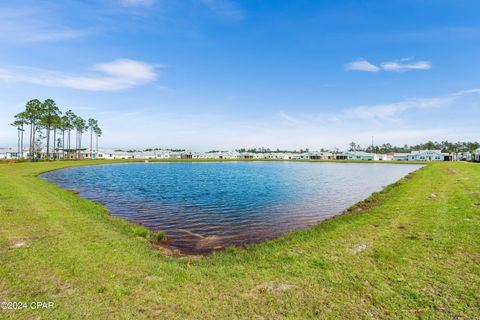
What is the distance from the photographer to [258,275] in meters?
7.24

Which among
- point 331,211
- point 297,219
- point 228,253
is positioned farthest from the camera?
point 331,211

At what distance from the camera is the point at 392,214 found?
14.1 metres

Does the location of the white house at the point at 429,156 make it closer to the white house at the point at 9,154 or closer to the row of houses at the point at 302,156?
the row of houses at the point at 302,156

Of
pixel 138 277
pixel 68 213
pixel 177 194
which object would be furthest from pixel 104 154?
pixel 138 277

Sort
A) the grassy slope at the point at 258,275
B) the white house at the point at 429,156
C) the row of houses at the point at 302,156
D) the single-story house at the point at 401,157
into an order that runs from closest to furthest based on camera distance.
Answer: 1. the grassy slope at the point at 258,275
2. the row of houses at the point at 302,156
3. the white house at the point at 429,156
4. the single-story house at the point at 401,157

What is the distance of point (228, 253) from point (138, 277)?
379 cm

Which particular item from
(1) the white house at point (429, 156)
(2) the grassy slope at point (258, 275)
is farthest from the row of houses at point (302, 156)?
(2) the grassy slope at point (258, 275)

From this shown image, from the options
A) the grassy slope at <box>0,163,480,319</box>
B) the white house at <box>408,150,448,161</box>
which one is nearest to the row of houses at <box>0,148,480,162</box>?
the white house at <box>408,150,448,161</box>

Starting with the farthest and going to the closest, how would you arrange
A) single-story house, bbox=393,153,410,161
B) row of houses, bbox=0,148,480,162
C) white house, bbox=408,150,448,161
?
single-story house, bbox=393,153,410,161, white house, bbox=408,150,448,161, row of houses, bbox=0,148,480,162

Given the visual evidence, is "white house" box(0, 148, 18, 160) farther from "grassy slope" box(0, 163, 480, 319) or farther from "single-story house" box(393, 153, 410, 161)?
"single-story house" box(393, 153, 410, 161)

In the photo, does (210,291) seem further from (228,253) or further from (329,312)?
(228,253)

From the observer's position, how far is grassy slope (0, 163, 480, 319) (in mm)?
5461

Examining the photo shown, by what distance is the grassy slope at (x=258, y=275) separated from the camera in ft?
17.9

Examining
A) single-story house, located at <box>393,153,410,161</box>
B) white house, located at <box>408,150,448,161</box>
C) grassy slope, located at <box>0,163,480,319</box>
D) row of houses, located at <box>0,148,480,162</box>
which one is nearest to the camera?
grassy slope, located at <box>0,163,480,319</box>
